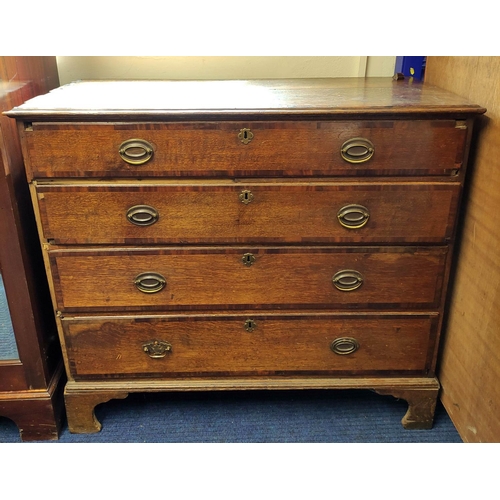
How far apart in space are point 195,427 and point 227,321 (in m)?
0.39

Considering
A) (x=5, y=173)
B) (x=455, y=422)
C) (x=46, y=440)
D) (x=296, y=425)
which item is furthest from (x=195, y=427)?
(x=5, y=173)

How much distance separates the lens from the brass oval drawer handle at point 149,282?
1253mm

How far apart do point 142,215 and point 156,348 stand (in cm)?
39

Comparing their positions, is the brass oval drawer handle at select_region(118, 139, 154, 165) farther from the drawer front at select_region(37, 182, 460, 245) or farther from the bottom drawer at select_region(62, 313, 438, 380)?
the bottom drawer at select_region(62, 313, 438, 380)

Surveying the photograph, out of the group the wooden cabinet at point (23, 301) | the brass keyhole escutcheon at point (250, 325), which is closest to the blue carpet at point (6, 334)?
the wooden cabinet at point (23, 301)

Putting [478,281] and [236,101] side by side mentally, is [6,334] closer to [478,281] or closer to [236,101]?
[236,101]

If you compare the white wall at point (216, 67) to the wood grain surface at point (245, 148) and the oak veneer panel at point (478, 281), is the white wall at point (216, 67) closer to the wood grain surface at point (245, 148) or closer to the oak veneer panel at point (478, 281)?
the oak veneer panel at point (478, 281)

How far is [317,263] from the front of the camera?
124 centimetres

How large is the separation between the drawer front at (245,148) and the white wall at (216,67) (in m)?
0.70

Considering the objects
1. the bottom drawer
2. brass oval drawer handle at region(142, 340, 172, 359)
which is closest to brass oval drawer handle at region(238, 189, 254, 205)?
the bottom drawer

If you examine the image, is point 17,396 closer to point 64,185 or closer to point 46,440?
point 46,440

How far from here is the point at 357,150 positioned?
1.12 metres

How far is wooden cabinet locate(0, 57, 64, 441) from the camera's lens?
1191 millimetres

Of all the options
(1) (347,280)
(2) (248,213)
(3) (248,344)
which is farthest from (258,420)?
(2) (248,213)
